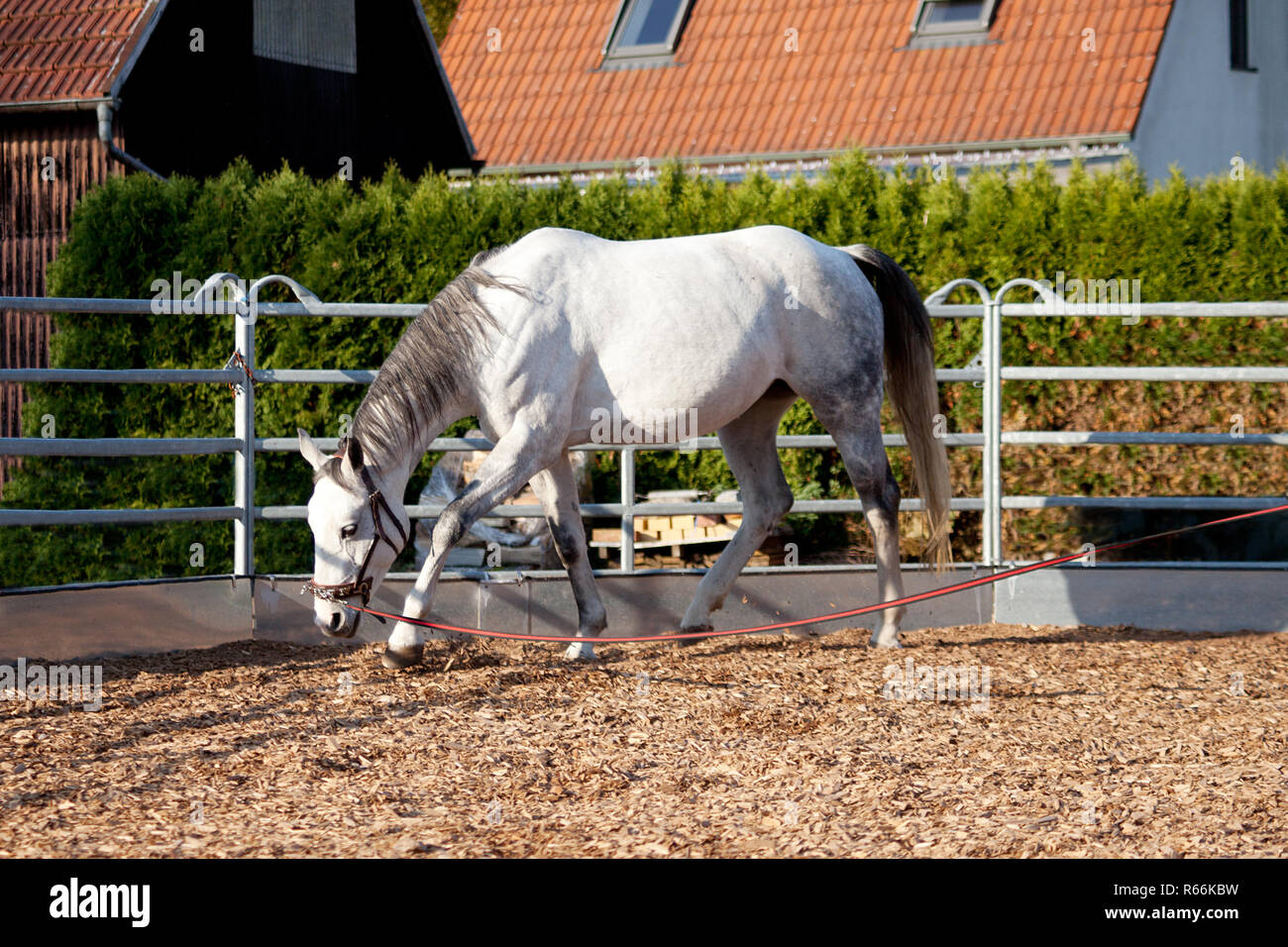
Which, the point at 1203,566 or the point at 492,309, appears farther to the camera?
the point at 1203,566

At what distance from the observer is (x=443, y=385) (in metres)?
5.46

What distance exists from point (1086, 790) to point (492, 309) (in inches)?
116

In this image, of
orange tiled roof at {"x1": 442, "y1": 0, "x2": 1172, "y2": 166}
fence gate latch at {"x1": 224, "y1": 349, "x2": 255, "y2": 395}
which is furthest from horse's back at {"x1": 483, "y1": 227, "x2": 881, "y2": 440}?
orange tiled roof at {"x1": 442, "y1": 0, "x2": 1172, "y2": 166}

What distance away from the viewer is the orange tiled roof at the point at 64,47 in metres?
10.8

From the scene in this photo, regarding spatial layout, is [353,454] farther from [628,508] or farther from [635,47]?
[635,47]

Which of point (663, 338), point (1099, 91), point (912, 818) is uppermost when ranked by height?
point (1099, 91)

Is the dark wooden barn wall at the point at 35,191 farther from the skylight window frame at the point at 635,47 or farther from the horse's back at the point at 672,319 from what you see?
the horse's back at the point at 672,319

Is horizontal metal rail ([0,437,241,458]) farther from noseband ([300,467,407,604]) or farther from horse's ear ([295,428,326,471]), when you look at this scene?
noseband ([300,467,407,604])

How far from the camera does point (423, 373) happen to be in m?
5.43

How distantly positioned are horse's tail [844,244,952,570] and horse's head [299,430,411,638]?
2.55 m

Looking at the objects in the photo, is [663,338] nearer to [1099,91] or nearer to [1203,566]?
[1203,566]

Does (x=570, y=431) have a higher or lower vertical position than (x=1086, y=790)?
higher

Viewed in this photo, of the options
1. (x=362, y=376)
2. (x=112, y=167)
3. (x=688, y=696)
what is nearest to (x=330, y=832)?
(x=688, y=696)

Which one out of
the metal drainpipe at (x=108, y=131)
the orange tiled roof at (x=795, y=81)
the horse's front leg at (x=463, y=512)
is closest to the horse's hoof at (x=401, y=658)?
the horse's front leg at (x=463, y=512)
